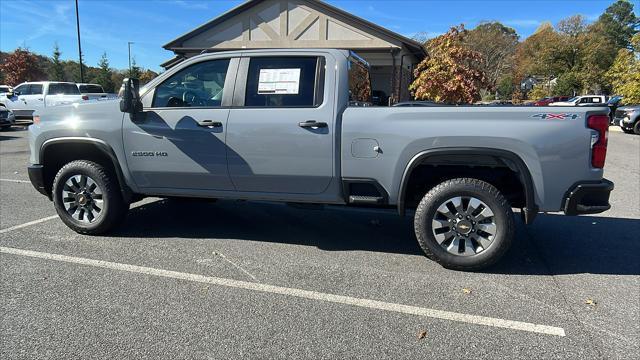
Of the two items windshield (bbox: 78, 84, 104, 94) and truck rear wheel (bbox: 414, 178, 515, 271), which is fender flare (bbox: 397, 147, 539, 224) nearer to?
truck rear wheel (bbox: 414, 178, 515, 271)

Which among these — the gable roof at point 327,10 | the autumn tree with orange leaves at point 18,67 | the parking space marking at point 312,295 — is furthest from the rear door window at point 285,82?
the autumn tree with orange leaves at point 18,67

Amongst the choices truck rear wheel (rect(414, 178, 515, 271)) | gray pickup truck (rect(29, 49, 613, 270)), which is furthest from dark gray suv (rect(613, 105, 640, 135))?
truck rear wheel (rect(414, 178, 515, 271))

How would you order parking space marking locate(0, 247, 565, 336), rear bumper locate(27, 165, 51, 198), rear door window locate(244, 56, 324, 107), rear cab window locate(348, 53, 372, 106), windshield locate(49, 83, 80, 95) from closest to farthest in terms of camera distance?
parking space marking locate(0, 247, 565, 336) < rear door window locate(244, 56, 324, 107) < rear cab window locate(348, 53, 372, 106) < rear bumper locate(27, 165, 51, 198) < windshield locate(49, 83, 80, 95)

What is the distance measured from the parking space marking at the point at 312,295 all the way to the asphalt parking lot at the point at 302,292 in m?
0.02

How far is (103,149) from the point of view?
15.7 ft

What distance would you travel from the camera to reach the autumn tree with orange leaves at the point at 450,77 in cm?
1444

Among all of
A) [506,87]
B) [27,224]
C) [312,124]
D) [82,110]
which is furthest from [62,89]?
[506,87]

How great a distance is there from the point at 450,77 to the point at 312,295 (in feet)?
40.9

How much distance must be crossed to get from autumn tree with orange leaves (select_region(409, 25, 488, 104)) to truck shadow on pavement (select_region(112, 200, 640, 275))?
9110 millimetres

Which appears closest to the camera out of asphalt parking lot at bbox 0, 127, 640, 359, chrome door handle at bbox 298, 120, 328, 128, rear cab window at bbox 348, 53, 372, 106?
asphalt parking lot at bbox 0, 127, 640, 359

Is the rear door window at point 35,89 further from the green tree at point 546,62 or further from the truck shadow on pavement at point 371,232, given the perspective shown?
the green tree at point 546,62

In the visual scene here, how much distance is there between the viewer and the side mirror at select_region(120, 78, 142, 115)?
174 inches

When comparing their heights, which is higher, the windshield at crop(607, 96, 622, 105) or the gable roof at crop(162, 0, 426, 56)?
the gable roof at crop(162, 0, 426, 56)

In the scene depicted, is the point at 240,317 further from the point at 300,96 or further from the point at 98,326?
the point at 300,96
